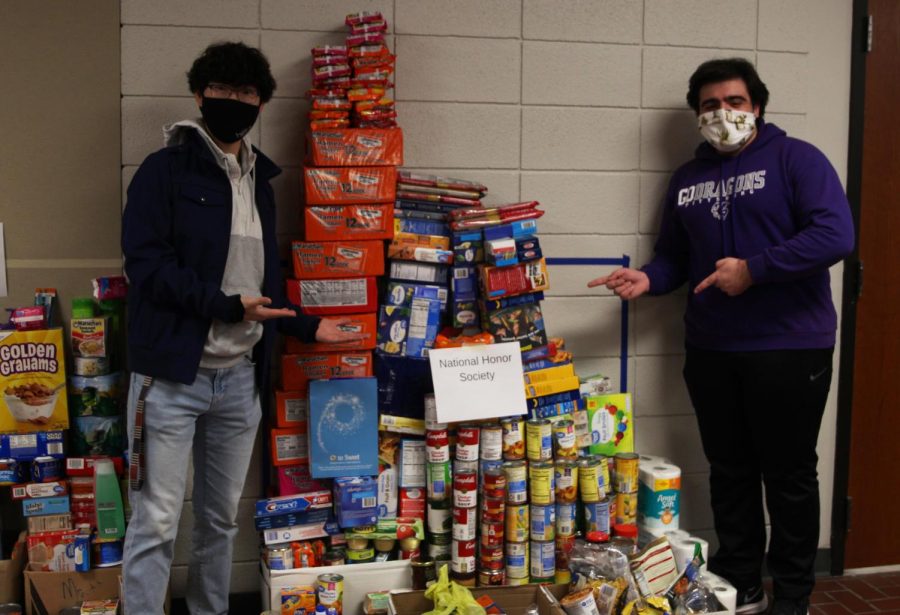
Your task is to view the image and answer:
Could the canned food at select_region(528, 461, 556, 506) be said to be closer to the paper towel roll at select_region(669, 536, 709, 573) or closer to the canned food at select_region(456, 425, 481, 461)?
the canned food at select_region(456, 425, 481, 461)

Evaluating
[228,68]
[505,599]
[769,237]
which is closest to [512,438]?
[505,599]

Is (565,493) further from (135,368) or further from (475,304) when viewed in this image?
(135,368)

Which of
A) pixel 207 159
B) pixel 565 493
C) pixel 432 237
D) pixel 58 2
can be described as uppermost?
pixel 58 2

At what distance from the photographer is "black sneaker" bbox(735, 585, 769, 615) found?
289 cm

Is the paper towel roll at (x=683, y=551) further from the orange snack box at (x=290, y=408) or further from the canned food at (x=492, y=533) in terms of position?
the orange snack box at (x=290, y=408)

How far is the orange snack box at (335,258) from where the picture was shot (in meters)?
2.65

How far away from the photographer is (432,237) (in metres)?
2.77

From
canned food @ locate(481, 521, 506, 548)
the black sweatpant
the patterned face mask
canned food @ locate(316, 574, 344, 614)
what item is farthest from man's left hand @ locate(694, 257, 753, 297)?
canned food @ locate(316, 574, 344, 614)

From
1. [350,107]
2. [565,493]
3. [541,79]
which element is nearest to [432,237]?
[350,107]

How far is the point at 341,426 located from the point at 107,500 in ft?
2.53

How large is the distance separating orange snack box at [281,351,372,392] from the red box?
0.14 meters

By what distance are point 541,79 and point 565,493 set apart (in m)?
1.48

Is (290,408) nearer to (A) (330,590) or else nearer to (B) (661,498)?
(A) (330,590)

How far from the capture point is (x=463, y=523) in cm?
262
